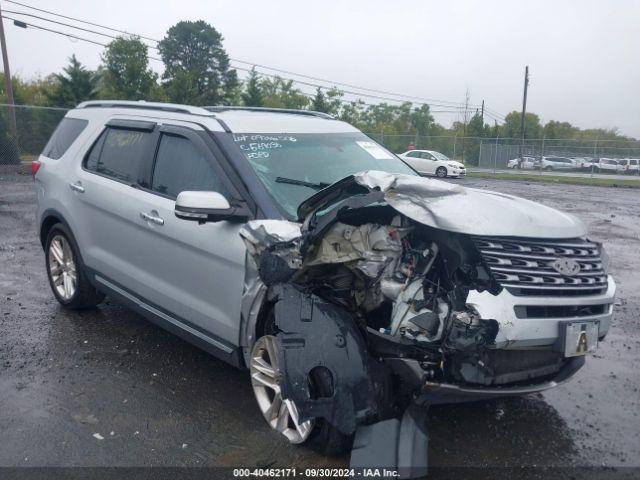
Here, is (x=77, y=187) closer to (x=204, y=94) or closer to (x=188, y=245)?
(x=188, y=245)

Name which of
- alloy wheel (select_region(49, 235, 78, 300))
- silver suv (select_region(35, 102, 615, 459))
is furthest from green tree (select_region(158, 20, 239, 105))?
silver suv (select_region(35, 102, 615, 459))

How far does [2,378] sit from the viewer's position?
438cm

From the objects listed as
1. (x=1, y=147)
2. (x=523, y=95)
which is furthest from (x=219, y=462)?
(x=523, y=95)

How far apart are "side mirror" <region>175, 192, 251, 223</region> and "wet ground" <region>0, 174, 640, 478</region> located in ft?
4.11

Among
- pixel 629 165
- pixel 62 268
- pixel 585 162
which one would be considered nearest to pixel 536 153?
pixel 585 162

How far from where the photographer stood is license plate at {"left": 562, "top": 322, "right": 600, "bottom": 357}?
306cm

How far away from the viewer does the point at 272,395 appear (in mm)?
3549

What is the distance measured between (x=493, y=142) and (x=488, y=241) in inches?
1512

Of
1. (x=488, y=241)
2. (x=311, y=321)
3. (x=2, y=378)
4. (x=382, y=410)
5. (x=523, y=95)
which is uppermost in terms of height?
(x=523, y=95)

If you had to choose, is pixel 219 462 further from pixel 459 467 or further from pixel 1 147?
pixel 1 147

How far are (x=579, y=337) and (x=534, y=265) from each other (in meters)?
A: 0.45

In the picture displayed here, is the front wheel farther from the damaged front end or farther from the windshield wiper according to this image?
the damaged front end

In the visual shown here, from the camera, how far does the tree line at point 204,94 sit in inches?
1212

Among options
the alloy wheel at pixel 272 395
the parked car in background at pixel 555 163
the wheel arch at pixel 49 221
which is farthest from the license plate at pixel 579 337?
the parked car in background at pixel 555 163
